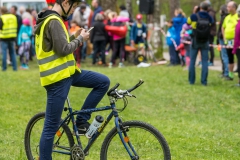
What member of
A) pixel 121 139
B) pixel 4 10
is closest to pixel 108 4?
pixel 4 10

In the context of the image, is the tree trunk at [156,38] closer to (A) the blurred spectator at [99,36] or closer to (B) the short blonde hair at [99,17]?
(A) the blurred spectator at [99,36]

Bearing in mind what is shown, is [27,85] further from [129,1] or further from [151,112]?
[129,1]

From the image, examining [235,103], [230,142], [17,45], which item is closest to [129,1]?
[17,45]

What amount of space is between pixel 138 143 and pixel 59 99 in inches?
35.0

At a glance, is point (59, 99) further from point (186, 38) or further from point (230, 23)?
point (186, 38)

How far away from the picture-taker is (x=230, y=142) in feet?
26.7

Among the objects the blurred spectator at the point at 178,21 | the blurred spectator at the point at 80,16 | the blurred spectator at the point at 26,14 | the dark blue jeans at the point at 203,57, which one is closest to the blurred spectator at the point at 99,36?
the blurred spectator at the point at 80,16

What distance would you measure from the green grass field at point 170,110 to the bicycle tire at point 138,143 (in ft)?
5.14

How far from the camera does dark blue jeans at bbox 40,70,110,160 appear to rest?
17.7 ft

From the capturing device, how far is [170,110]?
10906mm

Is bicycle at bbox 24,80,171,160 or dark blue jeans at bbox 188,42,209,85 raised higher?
bicycle at bbox 24,80,171,160

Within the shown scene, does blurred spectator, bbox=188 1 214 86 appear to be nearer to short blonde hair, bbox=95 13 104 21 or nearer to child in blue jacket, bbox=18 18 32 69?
short blonde hair, bbox=95 13 104 21

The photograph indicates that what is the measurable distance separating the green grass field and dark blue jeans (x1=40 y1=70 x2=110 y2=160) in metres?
1.53

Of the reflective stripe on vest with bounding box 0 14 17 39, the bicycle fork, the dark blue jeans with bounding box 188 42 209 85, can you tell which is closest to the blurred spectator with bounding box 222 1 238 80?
the dark blue jeans with bounding box 188 42 209 85
